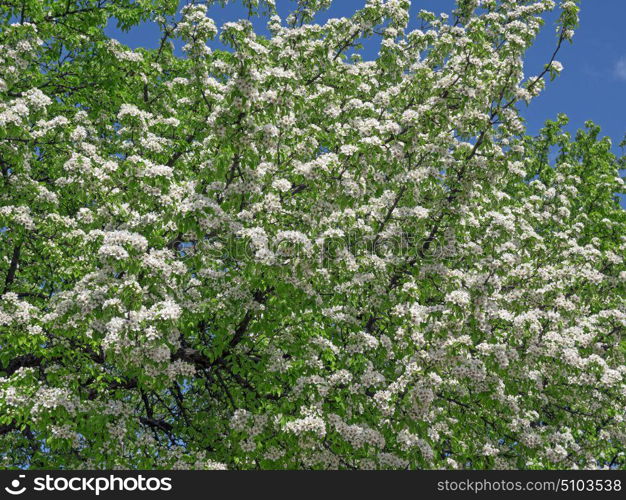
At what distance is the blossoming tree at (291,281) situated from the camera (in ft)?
32.2

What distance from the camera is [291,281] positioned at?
9.54m

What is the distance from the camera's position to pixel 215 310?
10.2 m

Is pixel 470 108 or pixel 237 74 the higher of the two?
pixel 470 108

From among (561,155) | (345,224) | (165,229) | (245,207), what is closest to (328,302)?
(345,224)

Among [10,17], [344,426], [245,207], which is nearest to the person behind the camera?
[344,426]

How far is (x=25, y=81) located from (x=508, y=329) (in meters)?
15.2

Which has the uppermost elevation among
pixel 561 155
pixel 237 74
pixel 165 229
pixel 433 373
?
pixel 561 155

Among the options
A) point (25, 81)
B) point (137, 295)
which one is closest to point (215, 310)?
point (137, 295)

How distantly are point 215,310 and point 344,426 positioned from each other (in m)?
3.12

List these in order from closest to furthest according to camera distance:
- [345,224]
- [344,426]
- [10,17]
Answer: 1. [344,426]
2. [345,224]
3. [10,17]

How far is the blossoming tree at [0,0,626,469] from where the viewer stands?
387 inches

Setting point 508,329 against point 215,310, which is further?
point 508,329

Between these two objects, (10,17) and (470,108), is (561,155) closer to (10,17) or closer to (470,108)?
(470,108)
